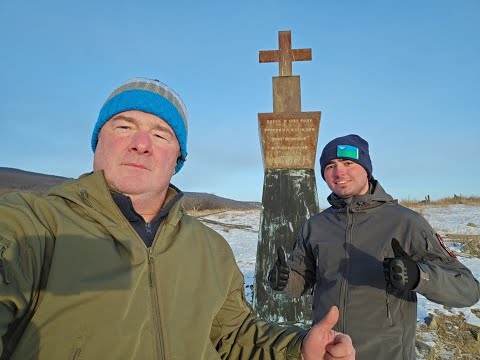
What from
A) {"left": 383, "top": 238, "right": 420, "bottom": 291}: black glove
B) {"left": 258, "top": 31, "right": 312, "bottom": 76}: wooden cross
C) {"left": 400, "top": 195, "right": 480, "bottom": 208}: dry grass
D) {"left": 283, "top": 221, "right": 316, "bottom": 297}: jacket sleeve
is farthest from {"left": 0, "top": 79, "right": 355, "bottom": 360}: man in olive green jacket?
{"left": 400, "top": 195, "right": 480, "bottom": 208}: dry grass

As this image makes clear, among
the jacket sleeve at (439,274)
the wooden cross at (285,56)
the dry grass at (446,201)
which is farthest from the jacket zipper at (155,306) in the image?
the dry grass at (446,201)

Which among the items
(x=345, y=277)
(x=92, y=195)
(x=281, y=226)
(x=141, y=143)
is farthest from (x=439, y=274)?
(x=281, y=226)

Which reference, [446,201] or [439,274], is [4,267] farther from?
[446,201]

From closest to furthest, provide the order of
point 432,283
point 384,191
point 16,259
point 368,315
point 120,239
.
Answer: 1. point 16,259
2. point 120,239
3. point 432,283
4. point 368,315
5. point 384,191

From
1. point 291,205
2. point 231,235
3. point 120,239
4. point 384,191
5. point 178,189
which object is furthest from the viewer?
point 231,235

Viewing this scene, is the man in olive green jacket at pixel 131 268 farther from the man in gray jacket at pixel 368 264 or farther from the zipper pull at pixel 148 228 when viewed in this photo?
the man in gray jacket at pixel 368 264

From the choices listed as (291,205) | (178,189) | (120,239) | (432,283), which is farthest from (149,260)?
(291,205)

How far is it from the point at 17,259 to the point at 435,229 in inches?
452

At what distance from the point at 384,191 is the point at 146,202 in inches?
68.3

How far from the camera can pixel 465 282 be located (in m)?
2.07

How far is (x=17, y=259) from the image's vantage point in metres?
1.01

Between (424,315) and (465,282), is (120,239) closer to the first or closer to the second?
(465,282)

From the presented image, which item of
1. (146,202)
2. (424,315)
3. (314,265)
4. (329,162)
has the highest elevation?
(329,162)

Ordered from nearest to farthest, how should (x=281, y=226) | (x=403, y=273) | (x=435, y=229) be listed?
(x=403, y=273), (x=281, y=226), (x=435, y=229)
